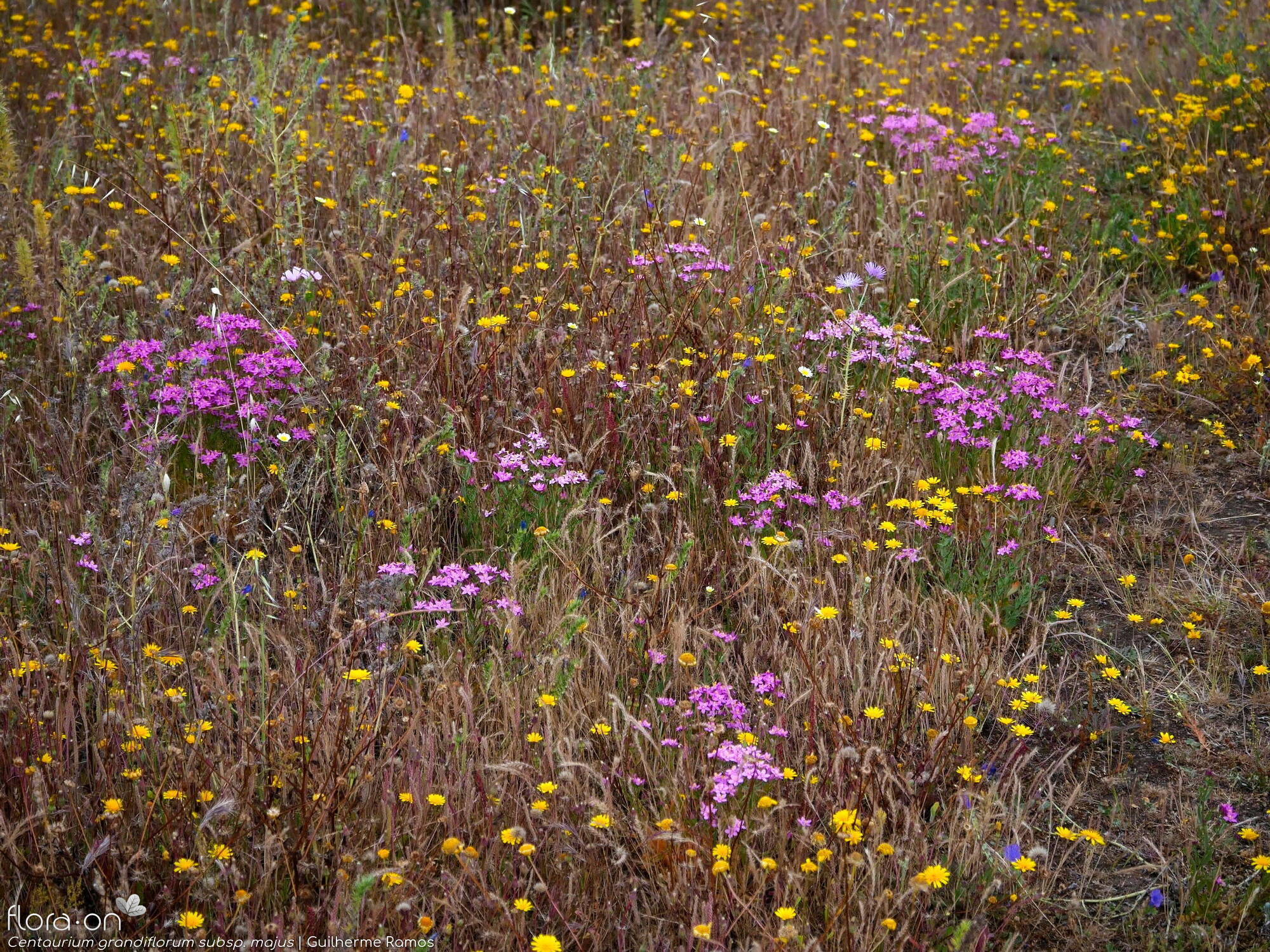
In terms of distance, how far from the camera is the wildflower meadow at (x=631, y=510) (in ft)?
6.65

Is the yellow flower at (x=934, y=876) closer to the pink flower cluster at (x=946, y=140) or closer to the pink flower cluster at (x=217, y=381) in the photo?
the pink flower cluster at (x=217, y=381)

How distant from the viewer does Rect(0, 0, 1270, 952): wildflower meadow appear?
2027mm

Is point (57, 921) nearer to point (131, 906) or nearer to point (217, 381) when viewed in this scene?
point (131, 906)

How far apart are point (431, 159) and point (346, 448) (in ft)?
6.73

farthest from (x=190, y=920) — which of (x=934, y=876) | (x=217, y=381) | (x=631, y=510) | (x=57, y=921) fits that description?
(x=217, y=381)

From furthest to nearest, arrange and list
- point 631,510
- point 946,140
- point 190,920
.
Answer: point 946,140, point 631,510, point 190,920

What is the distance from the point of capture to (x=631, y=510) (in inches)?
123

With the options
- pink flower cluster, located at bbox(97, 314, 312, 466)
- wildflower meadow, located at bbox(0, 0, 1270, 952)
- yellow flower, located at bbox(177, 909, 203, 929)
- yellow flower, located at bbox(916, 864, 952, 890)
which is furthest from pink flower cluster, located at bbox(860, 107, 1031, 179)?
yellow flower, located at bbox(177, 909, 203, 929)

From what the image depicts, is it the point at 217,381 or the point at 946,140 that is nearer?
the point at 217,381

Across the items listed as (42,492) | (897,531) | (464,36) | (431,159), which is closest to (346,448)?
(42,492)

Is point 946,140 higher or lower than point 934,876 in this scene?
higher

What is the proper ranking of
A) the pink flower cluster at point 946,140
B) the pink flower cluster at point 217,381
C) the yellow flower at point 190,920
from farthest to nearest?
the pink flower cluster at point 946,140, the pink flower cluster at point 217,381, the yellow flower at point 190,920

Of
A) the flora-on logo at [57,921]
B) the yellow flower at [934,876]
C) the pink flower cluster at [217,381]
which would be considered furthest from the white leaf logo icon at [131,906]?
the pink flower cluster at [217,381]

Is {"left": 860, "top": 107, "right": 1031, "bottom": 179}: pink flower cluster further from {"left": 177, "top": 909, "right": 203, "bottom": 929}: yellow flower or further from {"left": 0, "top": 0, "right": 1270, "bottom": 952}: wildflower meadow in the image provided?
{"left": 177, "top": 909, "right": 203, "bottom": 929}: yellow flower
